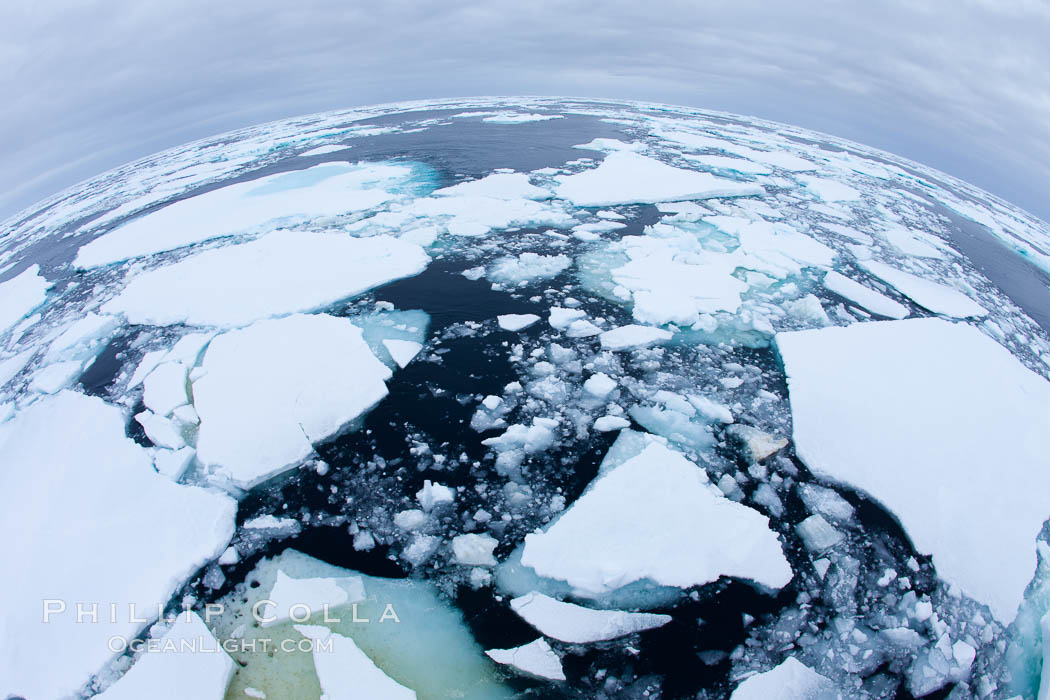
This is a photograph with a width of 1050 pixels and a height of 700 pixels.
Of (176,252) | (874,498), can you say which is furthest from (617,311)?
(176,252)

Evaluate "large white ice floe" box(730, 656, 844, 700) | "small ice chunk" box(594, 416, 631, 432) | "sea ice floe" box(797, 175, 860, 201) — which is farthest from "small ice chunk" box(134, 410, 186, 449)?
"sea ice floe" box(797, 175, 860, 201)

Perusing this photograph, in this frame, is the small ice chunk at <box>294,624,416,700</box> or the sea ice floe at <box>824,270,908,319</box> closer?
the small ice chunk at <box>294,624,416,700</box>

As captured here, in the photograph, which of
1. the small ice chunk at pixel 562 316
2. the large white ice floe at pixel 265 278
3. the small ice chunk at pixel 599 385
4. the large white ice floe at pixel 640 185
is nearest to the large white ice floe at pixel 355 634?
the small ice chunk at pixel 599 385

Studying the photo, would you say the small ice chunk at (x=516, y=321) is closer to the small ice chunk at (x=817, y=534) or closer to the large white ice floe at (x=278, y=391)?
the large white ice floe at (x=278, y=391)

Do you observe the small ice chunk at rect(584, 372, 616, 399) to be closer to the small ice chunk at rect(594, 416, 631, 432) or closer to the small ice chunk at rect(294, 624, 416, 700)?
the small ice chunk at rect(594, 416, 631, 432)

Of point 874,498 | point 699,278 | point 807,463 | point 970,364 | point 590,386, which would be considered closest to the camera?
point 874,498

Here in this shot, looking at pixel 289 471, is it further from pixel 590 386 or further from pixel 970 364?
pixel 970 364
